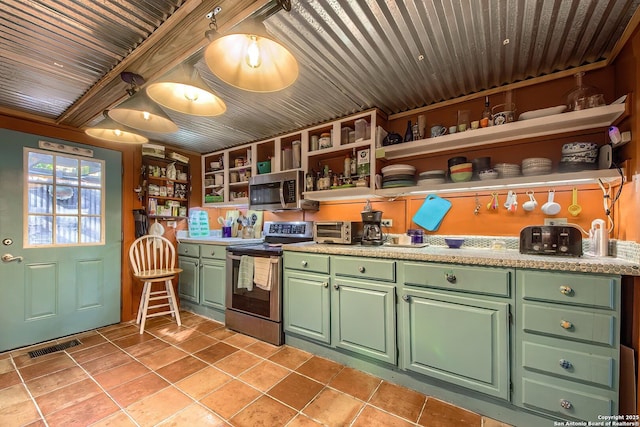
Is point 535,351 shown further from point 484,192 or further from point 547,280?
point 484,192

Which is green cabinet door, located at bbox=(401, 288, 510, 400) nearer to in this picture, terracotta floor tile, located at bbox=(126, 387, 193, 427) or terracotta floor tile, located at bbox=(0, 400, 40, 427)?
terracotta floor tile, located at bbox=(126, 387, 193, 427)

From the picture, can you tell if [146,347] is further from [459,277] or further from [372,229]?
[459,277]

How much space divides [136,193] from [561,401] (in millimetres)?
4097

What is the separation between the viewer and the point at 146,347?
2.36 meters

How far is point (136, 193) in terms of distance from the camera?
3102 millimetres

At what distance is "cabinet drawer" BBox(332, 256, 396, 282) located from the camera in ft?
6.00

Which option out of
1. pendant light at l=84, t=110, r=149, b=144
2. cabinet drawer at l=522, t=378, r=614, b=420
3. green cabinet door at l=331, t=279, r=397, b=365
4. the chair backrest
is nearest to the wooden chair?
the chair backrest

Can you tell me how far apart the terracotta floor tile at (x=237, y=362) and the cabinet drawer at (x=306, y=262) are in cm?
82

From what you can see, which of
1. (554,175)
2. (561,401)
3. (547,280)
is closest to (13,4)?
(547,280)

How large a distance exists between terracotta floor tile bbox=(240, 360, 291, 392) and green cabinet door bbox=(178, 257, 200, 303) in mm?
1528

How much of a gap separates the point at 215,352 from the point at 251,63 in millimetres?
2305

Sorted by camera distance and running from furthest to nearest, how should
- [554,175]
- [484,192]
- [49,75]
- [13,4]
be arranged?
[484,192] → [49,75] → [554,175] → [13,4]

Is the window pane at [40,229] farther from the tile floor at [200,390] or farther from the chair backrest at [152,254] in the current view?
the tile floor at [200,390]

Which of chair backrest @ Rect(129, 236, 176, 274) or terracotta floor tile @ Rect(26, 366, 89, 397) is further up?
chair backrest @ Rect(129, 236, 176, 274)
